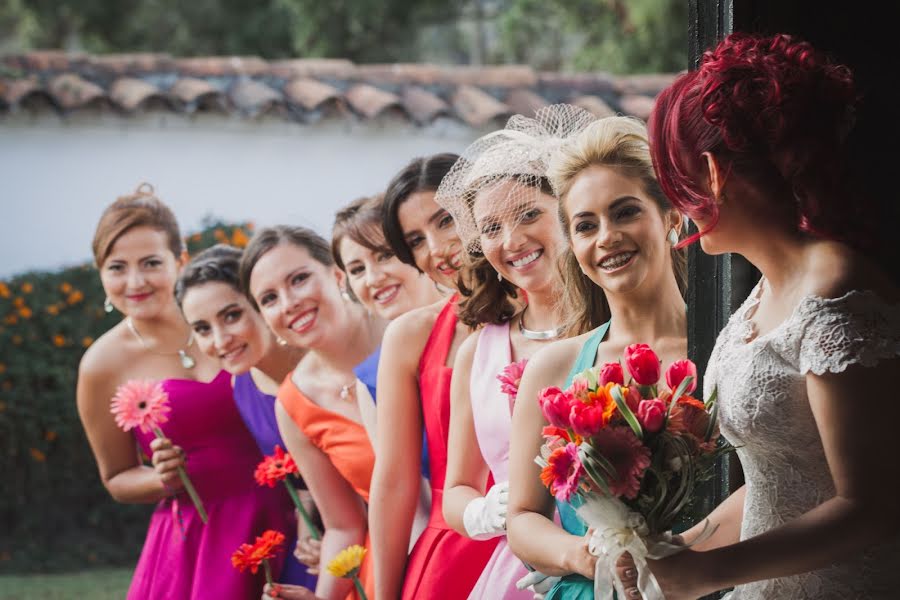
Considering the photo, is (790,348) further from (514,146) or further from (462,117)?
(462,117)

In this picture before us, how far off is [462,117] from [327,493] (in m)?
4.46

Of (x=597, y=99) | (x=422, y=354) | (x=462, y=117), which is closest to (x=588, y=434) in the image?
(x=422, y=354)

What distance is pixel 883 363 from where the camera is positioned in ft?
5.87

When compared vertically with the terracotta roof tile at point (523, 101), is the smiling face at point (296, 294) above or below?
below

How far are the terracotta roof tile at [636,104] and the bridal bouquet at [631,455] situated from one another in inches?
249

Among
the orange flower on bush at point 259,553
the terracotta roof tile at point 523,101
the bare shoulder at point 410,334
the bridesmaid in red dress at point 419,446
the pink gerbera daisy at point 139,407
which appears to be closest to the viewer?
the bridesmaid in red dress at point 419,446

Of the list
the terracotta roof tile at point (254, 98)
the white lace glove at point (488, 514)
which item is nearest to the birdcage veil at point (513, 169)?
the white lace glove at point (488, 514)

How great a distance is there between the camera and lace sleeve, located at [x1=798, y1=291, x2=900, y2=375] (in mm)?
1790

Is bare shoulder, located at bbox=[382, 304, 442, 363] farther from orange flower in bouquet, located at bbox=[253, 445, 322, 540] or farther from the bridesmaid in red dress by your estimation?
orange flower in bouquet, located at bbox=[253, 445, 322, 540]

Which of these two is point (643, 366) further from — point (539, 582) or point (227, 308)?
point (227, 308)

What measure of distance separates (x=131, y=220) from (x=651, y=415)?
10.4 ft

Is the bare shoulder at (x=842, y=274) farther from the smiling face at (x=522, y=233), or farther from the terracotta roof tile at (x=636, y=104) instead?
the terracotta roof tile at (x=636, y=104)

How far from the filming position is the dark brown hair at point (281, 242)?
4047 mm

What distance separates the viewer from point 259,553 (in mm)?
3824
